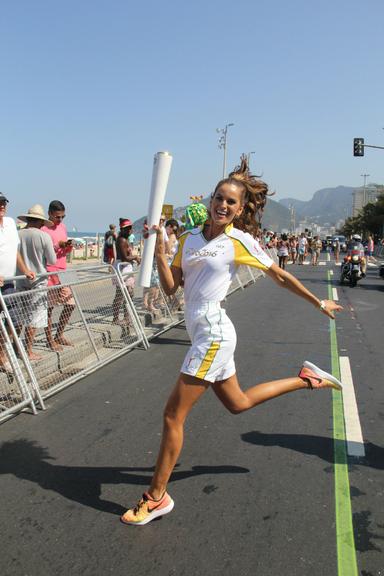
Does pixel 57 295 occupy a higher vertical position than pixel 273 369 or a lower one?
higher

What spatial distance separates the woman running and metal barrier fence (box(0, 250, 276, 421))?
7.01 ft

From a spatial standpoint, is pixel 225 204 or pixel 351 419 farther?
pixel 351 419

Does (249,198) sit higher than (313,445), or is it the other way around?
(249,198)

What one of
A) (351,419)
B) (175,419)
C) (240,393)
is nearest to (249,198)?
(240,393)

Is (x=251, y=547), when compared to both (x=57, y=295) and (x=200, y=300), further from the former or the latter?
(x=57, y=295)

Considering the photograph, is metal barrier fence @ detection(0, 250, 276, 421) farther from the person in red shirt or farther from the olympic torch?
the olympic torch

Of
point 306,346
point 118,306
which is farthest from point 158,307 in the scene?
point 306,346

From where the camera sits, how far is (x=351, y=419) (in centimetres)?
475

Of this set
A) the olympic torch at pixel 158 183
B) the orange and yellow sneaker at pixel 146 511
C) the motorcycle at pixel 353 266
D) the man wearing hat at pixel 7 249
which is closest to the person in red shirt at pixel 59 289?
the man wearing hat at pixel 7 249

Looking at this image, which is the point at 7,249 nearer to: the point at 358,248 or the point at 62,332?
the point at 62,332

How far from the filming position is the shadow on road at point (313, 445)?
389 centimetres

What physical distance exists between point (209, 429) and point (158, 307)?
16.6 ft

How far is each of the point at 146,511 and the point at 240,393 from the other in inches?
35.2

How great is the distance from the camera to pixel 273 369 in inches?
256
